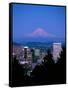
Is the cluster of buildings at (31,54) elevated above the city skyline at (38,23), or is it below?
below

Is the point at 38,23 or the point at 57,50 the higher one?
the point at 38,23

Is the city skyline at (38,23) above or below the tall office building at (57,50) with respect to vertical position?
above

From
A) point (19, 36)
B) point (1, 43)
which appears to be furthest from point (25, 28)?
point (1, 43)

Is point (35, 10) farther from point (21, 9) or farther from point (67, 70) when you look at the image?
point (67, 70)

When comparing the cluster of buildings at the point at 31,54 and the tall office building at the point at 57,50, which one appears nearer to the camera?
the cluster of buildings at the point at 31,54

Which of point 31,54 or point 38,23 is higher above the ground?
point 38,23

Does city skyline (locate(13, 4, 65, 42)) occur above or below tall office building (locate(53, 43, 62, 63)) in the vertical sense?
above

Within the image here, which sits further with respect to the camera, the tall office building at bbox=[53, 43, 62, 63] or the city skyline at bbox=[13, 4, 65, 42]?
the tall office building at bbox=[53, 43, 62, 63]

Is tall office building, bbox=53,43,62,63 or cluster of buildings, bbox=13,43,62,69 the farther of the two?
tall office building, bbox=53,43,62,63

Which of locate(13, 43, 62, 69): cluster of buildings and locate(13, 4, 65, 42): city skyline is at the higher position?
locate(13, 4, 65, 42): city skyline

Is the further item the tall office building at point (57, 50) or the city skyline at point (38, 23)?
the tall office building at point (57, 50)

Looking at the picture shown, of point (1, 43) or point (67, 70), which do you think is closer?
point (1, 43)
